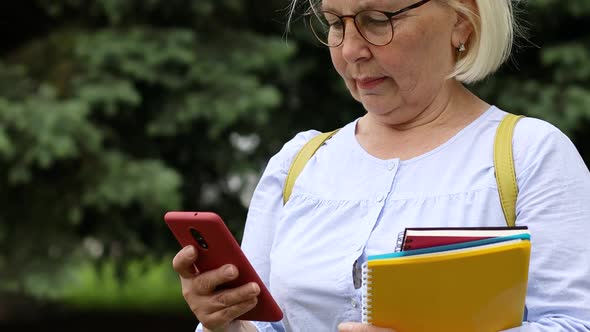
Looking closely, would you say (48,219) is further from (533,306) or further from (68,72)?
(533,306)

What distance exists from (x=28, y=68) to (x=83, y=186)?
0.92 m

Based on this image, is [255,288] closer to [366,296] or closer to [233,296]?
[233,296]

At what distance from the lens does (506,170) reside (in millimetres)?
1766

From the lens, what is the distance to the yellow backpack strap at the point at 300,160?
2.04 m

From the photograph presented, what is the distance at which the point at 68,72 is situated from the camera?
5.73 m

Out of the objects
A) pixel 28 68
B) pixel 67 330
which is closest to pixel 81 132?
pixel 28 68

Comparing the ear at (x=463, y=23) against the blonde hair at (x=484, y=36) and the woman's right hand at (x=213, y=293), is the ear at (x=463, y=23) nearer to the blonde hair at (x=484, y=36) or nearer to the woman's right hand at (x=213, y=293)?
the blonde hair at (x=484, y=36)

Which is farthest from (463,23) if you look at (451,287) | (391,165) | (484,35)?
(451,287)

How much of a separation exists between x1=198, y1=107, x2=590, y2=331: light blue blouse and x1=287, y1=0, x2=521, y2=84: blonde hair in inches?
3.6

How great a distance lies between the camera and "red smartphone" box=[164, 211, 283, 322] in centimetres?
175

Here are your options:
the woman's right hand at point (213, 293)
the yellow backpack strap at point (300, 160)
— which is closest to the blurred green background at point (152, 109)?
the yellow backpack strap at point (300, 160)

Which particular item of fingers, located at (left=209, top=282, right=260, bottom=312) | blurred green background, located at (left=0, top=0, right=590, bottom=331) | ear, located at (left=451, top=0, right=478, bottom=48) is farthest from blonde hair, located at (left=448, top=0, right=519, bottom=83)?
blurred green background, located at (left=0, top=0, right=590, bottom=331)

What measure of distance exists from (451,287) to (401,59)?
482mm

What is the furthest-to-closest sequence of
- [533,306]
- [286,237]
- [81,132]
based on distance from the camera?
1. [81,132]
2. [286,237]
3. [533,306]
